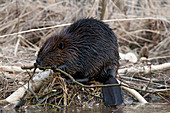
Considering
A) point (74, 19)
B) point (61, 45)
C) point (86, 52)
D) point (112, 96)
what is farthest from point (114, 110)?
point (74, 19)

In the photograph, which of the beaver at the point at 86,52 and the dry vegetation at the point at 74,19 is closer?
the beaver at the point at 86,52

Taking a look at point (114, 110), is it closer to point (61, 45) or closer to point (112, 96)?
point (112, 96)

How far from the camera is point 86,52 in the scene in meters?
3.08

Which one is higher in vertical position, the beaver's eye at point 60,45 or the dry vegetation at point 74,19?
the dry vegetation at point 74,19

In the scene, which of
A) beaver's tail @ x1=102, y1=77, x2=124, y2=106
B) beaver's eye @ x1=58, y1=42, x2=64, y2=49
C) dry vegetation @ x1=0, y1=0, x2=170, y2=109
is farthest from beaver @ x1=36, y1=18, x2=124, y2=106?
dry vegetation @ x1=0, y1=0, x2=170, y2=109

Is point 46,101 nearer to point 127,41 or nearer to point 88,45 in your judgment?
point 88,45

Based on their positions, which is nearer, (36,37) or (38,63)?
(38,63)

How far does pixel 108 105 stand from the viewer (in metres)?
2.82

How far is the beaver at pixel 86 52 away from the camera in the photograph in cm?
305

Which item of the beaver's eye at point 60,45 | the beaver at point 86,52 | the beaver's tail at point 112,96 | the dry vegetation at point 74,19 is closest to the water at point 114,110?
the beaver's tail at point 112,96

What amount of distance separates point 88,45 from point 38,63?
0.56 m

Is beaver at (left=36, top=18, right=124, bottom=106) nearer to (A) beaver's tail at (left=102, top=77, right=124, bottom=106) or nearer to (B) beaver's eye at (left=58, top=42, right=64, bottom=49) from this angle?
(B) beaver's eye at (left=58, top=42, right=64, bottom=49)

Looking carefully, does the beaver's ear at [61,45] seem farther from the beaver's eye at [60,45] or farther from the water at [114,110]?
the water at [114,110]

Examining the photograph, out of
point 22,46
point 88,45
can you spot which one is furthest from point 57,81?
point 22,46
